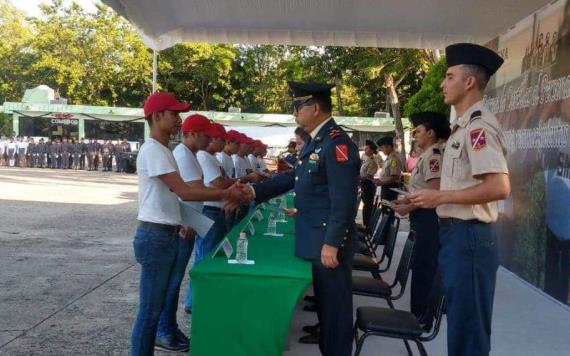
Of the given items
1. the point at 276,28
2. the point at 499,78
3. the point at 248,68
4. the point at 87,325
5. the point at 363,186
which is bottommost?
the point at 87,325

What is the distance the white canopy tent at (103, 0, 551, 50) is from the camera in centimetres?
692

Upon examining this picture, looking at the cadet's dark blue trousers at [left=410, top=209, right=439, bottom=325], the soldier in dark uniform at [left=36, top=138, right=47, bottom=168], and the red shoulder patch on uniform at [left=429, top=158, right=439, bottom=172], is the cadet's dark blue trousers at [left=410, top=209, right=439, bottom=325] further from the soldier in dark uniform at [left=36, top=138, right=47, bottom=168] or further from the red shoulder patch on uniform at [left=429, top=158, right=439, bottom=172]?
the soldier in dark uniform at [left=36, top=138, right=47, bottom=168]

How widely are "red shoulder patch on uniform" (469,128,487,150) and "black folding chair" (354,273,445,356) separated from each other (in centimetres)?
96

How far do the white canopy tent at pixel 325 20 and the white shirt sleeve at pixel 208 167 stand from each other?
1.84m

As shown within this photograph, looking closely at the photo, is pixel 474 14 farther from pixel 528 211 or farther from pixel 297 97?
pixel 297 97

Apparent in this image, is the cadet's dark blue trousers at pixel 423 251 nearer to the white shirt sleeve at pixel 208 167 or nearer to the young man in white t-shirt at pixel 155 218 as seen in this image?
the white shirt sleeve at pixel 208 167

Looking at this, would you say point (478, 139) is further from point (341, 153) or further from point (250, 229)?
point (250, 229)

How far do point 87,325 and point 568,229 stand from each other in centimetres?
426

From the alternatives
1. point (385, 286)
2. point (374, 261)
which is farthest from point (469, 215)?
point (374, 261)

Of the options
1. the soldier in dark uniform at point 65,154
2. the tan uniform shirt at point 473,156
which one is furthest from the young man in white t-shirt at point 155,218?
the soldier in dark uniform at point 65,154

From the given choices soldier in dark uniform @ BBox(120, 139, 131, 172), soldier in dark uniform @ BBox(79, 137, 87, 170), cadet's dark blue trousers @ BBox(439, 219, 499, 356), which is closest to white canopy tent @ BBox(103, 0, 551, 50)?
cadet's dark blue trousers @ BBox(439, 219, 499, 356)

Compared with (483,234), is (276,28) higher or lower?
higher

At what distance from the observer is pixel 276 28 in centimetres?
866

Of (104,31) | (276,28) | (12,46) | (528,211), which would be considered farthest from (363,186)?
(12,46)
